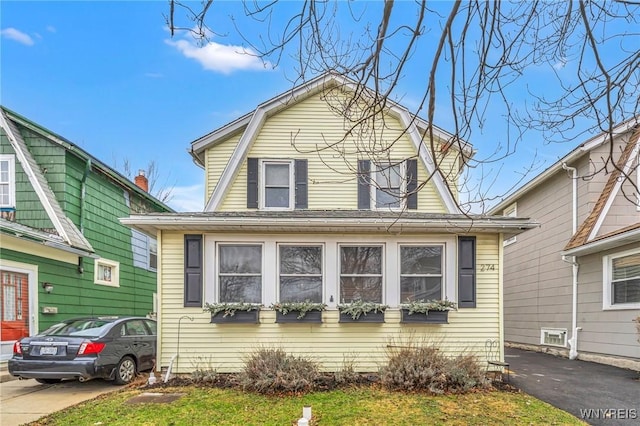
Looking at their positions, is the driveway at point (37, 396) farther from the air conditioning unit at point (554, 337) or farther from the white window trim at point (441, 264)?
the air conditioning unit at point (554, 337)

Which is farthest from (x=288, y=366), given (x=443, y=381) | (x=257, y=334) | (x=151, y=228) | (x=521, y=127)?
(x=521, y=127)

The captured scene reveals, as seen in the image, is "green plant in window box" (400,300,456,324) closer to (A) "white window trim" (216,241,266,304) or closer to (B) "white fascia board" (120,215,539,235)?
(B) "white fascia board" (120,215,539,235)

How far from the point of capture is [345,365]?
22.9 ft

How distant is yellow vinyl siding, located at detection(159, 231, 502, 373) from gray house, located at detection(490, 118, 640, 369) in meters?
3.34

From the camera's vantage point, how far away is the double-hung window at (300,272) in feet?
23.9

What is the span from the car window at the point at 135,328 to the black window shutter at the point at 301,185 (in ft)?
13.1

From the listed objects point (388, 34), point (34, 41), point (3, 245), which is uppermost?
point (34, 41)

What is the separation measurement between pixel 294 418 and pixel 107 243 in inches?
340

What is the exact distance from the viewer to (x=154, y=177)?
2542 centimetres

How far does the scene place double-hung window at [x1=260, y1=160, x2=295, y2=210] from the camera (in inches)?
342

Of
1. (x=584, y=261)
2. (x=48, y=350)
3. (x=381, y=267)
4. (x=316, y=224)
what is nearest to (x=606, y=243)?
(x=584, y=261)

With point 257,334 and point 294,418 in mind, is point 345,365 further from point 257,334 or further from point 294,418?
point 294,418

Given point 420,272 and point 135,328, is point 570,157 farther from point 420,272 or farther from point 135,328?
point 135,328

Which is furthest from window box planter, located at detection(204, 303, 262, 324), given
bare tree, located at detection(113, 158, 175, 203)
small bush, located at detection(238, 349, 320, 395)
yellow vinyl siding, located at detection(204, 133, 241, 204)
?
bare tree, located at detection(113, 158, 175, 203)
